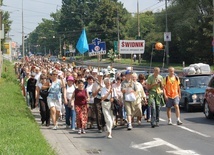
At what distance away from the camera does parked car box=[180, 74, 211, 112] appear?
69.8 ft

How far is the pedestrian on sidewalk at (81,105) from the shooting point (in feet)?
51.4

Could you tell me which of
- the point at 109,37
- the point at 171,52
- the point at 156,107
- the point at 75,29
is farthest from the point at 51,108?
the point at 75,29

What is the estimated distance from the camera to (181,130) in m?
15.8

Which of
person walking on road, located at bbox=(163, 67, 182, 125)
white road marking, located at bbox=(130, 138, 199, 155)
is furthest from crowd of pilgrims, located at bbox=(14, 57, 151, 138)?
white road marking, located at bbox=(130, 138, 199, 155)

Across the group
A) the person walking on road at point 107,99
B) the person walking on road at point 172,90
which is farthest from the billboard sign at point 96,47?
the person walking on road at point 107,99

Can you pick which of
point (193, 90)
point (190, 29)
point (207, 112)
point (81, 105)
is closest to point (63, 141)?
point (81, 105)

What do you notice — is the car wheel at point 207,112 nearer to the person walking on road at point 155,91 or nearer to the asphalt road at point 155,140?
the asphalt road at point 155,140

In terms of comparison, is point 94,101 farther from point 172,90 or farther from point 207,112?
point 207,112

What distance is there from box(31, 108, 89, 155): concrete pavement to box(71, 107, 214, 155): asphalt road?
0.16 m

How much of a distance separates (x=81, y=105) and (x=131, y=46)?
598cm

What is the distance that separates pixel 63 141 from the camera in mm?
13898

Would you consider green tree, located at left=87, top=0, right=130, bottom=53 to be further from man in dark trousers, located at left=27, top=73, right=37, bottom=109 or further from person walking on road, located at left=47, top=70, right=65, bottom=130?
person walking on road, located at left=47, top=70, right=65, bottom=130

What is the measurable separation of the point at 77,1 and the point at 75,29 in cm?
1045

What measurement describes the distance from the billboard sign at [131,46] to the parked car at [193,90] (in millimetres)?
2584
